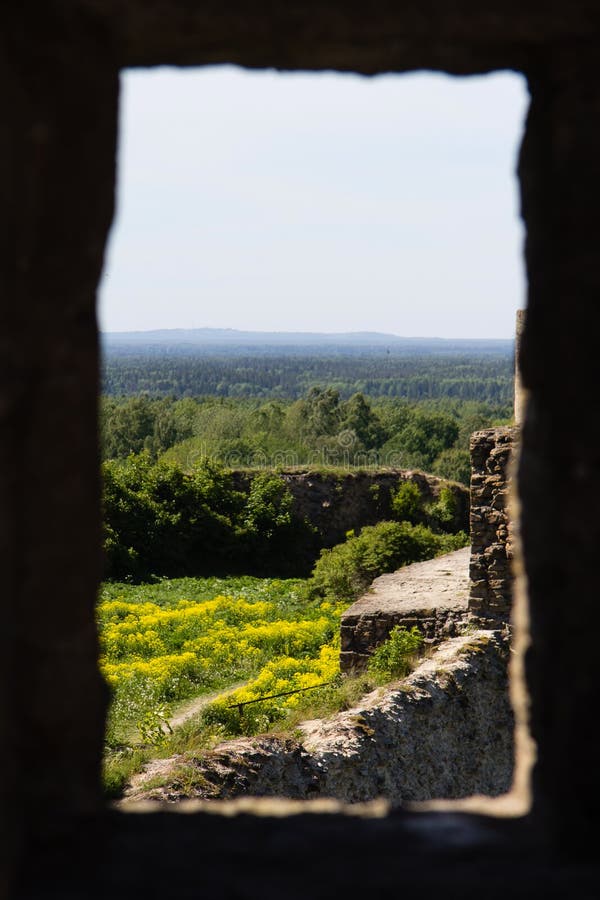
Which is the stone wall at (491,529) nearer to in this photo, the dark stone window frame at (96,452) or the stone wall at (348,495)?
the dark stone window frame at (96,452)

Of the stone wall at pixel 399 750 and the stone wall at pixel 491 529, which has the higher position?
the stone wall at pixel 491 529

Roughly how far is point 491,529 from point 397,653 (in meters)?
1.57

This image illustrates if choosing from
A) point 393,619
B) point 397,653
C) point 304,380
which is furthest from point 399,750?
point 304,380

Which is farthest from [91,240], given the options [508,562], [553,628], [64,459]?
[508,562]

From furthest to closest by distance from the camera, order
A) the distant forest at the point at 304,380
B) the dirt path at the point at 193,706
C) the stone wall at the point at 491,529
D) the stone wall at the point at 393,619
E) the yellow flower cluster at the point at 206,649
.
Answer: the distant forest at the point at 304,380
the yellow flower cluster at the point at 206,649
the stone wall at the point at 393,619
the stone wall at the point at 491,529
the dirt path at the point at 193,706

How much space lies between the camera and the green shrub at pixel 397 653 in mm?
8242

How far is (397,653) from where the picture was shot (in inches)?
341

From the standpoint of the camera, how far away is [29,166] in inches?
75.1

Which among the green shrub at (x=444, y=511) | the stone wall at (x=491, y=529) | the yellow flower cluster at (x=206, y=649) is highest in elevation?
the stone wall at (x=491, y=529)

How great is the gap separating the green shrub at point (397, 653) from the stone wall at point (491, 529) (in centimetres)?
69

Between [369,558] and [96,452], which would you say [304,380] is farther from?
[96,452]

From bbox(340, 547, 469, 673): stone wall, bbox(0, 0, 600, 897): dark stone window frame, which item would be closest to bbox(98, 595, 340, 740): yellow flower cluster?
bbox(340, 547, 469, 673): stone wall

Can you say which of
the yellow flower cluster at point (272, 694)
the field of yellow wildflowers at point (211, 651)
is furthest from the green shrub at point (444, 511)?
the yellow flower cluster at point (272, 694)

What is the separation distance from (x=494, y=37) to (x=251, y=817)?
73.2 inches
